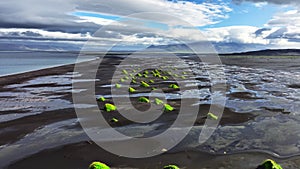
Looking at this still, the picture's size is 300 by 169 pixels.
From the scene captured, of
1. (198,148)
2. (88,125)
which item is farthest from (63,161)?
(198,148)

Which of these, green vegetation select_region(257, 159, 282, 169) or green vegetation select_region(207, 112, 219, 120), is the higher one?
green vegetation select_region(257, 159, 282, 169)

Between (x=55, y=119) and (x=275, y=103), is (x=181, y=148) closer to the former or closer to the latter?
(x=55, y=119)

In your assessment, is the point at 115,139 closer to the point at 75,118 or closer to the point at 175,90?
the point at 75,118

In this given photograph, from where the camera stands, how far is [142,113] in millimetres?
12242

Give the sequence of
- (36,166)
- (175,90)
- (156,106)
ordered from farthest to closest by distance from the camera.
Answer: (175,90) < (156,106) < (36,166)

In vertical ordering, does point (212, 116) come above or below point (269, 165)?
below

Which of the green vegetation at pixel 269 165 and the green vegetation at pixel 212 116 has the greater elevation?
the green vegetation at pixel 269 165

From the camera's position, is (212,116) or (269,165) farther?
A: (212,116)

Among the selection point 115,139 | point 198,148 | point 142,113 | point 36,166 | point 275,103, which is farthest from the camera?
point 275,103

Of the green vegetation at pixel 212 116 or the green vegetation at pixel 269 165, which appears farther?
the green vegetation at pixel 212 116

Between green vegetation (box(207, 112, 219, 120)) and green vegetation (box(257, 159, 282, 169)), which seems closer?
green vegetation (box(257, 159, 282, 169))

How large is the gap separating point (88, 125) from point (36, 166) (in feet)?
11.9

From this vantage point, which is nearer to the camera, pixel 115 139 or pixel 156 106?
pixel 115 139

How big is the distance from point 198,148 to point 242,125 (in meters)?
3.30
